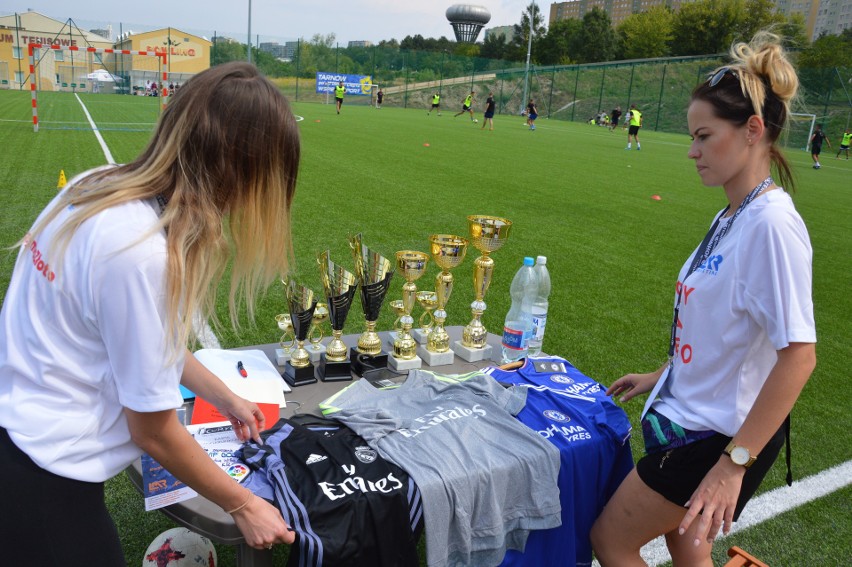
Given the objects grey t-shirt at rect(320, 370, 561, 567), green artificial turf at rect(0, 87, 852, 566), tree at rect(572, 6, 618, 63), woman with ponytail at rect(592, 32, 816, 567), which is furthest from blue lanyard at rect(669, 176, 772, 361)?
tree at rect(572, 6, 618, 63)

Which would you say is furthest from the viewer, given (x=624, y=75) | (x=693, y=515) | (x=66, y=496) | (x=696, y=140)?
(x=624, y=75)

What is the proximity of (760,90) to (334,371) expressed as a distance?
168 cm

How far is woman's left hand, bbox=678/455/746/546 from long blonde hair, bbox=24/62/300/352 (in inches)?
49.6

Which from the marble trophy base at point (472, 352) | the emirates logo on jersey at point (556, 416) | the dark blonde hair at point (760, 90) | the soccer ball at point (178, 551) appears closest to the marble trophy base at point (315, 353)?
the marble trophy base at point (472, 352)

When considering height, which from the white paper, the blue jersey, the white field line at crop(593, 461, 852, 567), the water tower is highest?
the water tower

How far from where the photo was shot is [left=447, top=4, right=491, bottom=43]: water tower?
93.2 m

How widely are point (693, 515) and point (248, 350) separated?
172 cm

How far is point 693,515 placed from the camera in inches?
61.6

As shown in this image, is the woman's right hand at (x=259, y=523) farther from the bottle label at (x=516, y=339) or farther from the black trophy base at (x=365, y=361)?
the bottle label at (x=516, y=339)

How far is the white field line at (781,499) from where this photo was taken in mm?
2664

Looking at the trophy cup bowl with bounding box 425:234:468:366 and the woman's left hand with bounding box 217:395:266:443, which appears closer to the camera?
the woman's left hand with bounding box 217:395:266:443

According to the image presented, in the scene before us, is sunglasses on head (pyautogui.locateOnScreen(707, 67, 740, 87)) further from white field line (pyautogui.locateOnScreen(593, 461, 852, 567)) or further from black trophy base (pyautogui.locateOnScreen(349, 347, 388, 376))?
white field line (pyautogui.locateOnScreen(593, 461, 852, 567))

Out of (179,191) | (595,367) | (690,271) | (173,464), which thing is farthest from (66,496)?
(595,367)

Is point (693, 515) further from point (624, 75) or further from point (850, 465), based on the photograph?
point (624, 75)
